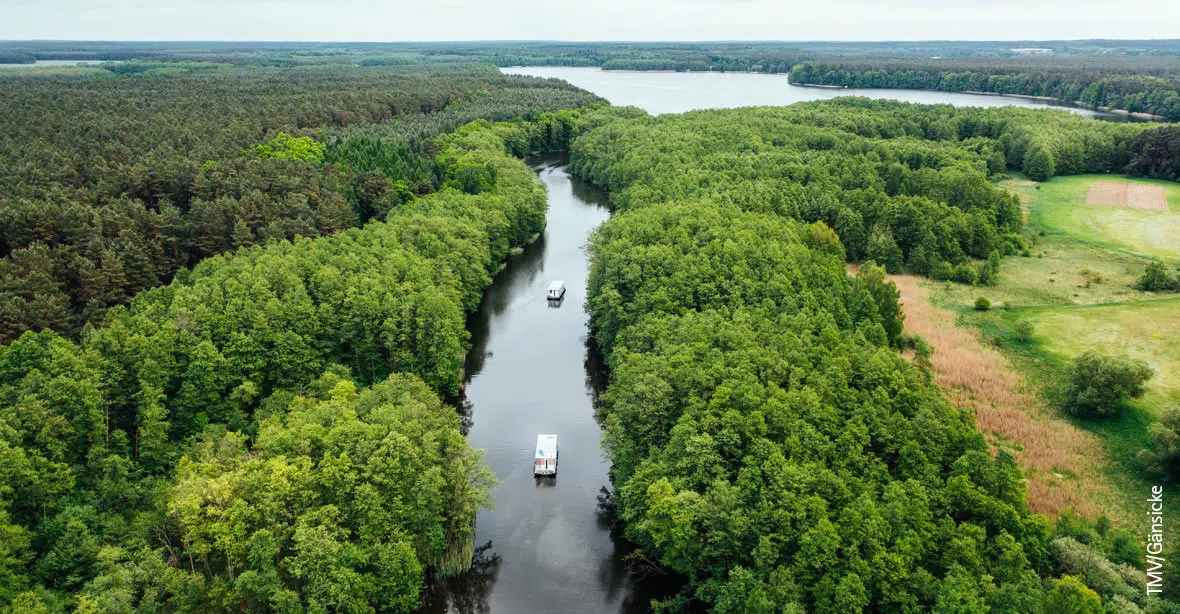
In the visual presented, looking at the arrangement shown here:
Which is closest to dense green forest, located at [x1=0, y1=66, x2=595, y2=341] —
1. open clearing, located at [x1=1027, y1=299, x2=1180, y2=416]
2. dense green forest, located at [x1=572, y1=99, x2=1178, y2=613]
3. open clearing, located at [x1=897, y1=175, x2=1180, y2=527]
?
dense green forest, located at [x1=572, y1=99, x2=1178, y2=613]

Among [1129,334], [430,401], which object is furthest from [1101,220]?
[430,401]

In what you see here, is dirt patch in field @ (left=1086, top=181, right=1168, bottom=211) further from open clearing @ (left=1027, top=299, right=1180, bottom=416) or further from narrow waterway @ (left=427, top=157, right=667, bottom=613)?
narrow waterway @ (left=427, top=157, right=667, bottom=613)

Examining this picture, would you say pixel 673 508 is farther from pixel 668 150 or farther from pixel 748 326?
pixel 668 150

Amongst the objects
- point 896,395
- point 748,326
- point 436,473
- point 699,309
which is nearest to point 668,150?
point 699,309

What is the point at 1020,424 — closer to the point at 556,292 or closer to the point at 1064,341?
the point at 1064,341

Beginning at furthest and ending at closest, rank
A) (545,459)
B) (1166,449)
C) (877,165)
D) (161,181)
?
(877,165)
(161,181)
(545,459)
(1166,449)
